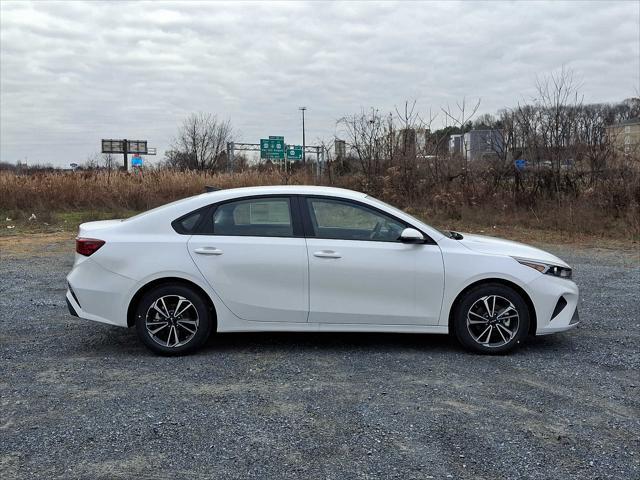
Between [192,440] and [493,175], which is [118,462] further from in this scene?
[493,175]

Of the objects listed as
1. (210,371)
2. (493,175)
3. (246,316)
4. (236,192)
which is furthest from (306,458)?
(493,175)

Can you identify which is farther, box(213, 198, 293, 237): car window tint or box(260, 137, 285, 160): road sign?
box(260, 137, 285, 160): road sign

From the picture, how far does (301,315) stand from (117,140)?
3499 inches

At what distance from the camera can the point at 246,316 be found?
5316 millimetres

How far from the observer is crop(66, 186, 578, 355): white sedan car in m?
5.25

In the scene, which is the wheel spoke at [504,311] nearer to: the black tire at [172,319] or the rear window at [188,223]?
the black tire at [172,319]

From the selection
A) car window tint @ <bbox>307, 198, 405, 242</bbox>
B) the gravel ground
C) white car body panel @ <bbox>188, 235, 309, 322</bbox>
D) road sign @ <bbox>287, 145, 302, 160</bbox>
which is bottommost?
the gravel ground

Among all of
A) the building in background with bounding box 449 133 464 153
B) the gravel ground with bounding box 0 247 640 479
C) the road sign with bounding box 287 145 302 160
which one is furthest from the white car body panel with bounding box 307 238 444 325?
the road sign with bounding box 287 145 302 160

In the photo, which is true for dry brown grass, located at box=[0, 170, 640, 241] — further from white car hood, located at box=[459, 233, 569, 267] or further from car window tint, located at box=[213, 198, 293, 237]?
car window tint, located at box=[213, 198, 293, 237]

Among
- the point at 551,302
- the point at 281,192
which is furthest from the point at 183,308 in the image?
the point at 551,302

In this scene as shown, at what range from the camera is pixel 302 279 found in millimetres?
5266

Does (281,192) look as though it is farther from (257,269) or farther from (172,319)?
(172,319)

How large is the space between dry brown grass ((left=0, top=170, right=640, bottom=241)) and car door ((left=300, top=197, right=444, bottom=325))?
1073cm

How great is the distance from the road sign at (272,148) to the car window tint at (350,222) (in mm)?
46817
